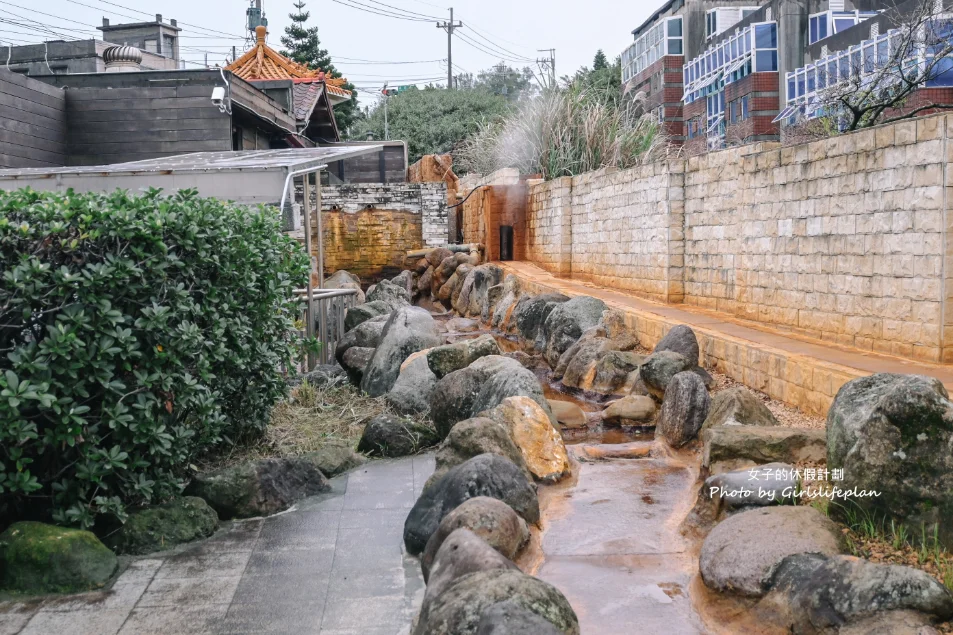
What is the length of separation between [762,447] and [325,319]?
5494 mm

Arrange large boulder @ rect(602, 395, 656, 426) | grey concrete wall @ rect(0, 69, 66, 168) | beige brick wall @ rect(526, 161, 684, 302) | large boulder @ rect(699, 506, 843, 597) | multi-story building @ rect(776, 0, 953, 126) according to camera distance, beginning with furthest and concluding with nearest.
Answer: multi-story building @ rect(776, 0, 953, 126) → grey concrete wall @ rect(0, 69, 66, 168) → beige brick wall @ rect(526, 161, 684, 302) → large boulder @ rect(602, 395, 656, 426) → large boulder @ rect(699, 506, 843, 597)

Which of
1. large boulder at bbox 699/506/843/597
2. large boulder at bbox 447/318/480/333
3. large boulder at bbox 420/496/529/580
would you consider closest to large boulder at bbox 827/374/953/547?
large boulder at bbox 699/506/843/597

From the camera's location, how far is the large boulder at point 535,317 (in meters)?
12.6

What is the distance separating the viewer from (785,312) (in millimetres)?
8828

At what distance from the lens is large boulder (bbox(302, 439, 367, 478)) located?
580 centimetres

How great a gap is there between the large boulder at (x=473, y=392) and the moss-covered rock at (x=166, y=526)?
2323 millimetres

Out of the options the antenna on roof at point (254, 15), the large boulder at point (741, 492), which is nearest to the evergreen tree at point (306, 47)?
the antenna on roof at point (254, 15)

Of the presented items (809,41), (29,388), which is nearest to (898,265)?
(29,388)

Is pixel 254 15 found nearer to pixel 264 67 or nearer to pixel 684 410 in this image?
pixel 264 67

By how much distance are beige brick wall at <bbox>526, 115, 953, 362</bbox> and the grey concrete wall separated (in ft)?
30.2

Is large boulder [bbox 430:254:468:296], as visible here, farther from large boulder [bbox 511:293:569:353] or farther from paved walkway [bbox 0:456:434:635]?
paved walkway [bbox 0:456:434:635]

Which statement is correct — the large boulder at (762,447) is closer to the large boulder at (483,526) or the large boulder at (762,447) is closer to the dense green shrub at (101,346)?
the large boulder at (483,526)

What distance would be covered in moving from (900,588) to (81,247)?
396 centimetres

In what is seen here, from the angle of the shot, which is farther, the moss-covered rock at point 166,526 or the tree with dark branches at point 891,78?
the tree with dark branches at point 891,78
